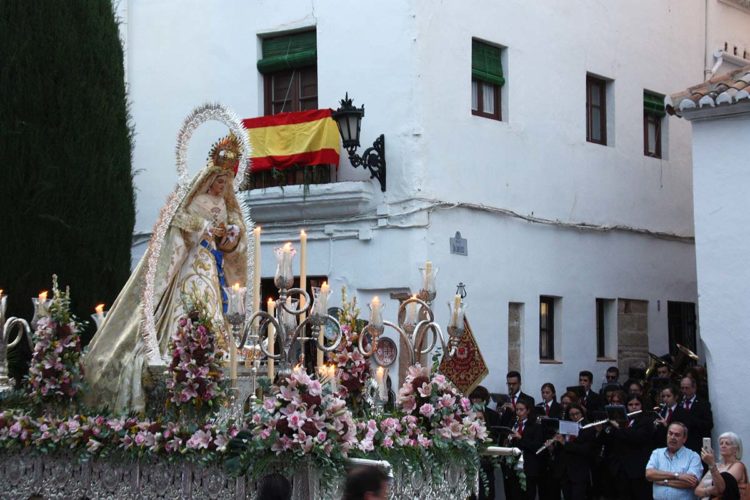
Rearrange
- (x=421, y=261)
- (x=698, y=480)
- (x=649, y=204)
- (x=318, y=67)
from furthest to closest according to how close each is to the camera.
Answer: (x=649, y=204) < (x=318, y=67) < (x=421, y=261) < (x=698, y=480)

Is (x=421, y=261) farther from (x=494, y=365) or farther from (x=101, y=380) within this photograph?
(x=101, y=380)

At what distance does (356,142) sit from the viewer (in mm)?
16125

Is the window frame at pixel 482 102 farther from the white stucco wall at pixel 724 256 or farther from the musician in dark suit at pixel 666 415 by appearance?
the musician in dark suit at pixel 666 415

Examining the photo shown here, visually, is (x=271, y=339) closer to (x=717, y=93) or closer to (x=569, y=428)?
(x=569, y=428)

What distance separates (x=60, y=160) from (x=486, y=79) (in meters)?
5.54

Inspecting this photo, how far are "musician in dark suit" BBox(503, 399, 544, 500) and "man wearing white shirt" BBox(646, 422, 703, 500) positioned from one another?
2.71 meters

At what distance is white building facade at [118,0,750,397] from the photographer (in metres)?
16.3

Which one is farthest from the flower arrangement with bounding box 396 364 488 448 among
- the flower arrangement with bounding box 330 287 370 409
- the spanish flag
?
the spanish flag

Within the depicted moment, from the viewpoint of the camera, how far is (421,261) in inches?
629

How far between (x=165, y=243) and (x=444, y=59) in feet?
20.6

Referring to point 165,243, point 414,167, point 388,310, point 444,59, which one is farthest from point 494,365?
point 165,243

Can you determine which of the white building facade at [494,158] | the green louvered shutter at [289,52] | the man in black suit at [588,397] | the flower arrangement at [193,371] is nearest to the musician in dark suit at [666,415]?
the man in black suit at [588,397]

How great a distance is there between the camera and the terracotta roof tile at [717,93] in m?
14.6

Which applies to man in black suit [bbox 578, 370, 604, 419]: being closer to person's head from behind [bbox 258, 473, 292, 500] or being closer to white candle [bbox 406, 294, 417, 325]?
white candle [bbox 406, 294, 417, 325]
